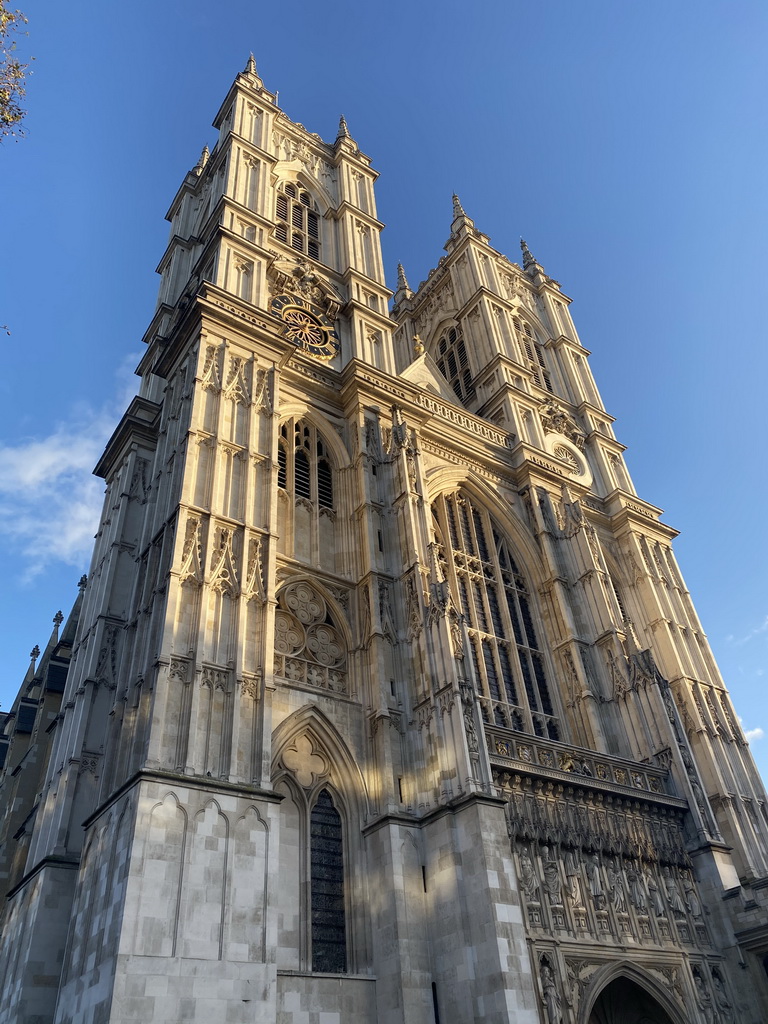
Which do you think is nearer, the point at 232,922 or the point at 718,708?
the point at 232,922

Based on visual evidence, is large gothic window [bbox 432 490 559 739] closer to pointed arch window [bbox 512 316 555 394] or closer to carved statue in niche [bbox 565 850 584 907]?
carved statue in niche [bbox 565 850 584 907]

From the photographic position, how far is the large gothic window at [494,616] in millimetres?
23266

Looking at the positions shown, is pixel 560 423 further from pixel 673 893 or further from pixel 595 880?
pixel 595 880

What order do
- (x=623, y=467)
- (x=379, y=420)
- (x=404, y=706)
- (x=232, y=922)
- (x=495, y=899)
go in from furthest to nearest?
1. (x=623, y=467)
2. (x=379, y=420)
3. (x=404, y=706)
4. (x=495, y=899)
5. (x=232, y=922)

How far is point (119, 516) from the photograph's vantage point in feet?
78.8

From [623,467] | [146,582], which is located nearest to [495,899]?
[146,582]

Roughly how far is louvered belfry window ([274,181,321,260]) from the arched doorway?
2680cm

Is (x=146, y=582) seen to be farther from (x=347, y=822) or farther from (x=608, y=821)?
(x=608, y=821)

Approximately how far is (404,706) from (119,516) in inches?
426

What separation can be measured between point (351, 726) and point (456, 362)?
81.3ft

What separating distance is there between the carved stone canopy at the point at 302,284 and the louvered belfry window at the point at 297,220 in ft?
5.70

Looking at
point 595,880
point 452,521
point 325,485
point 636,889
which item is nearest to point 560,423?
point 452,521

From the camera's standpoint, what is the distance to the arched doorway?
17688mm

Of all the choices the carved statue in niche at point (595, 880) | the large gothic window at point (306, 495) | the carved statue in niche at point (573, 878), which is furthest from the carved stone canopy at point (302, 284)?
the carved statue in niche at point (595, 880)
